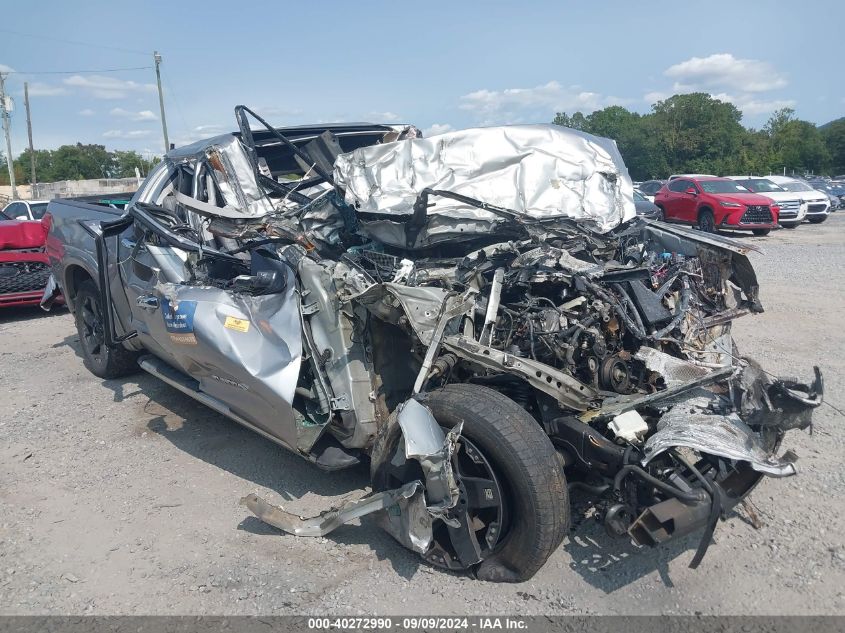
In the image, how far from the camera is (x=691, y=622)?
2633mm

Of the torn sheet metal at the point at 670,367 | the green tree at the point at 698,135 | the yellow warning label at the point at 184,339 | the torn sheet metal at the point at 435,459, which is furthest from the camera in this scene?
the green tree at the point at 698,135

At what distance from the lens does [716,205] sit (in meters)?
17.2

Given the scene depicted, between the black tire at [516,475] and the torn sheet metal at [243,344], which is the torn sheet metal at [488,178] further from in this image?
the black tire at [516,475]

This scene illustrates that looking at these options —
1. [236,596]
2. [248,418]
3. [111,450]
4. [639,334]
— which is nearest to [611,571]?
[639,334]

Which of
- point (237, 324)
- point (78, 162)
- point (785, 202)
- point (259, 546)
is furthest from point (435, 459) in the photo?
point (78, 162)

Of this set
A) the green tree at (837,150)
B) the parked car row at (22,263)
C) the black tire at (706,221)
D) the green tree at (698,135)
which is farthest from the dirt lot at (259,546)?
the green tree at (837,150)

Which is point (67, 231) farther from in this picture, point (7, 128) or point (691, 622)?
point (7, 128)

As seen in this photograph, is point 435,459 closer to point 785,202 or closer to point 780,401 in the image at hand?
point 780,401

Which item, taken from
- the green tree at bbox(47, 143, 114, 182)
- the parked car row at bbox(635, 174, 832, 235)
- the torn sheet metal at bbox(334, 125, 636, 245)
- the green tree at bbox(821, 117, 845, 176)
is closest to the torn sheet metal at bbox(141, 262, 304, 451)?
the torn sheet metal at bbox(334, 125, 636, 245)

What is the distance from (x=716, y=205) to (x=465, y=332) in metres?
16.3

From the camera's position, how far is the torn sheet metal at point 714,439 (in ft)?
8.30

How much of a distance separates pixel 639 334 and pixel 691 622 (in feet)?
4.53

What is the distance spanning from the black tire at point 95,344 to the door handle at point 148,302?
1.68 m

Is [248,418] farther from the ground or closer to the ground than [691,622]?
farther from the ground
